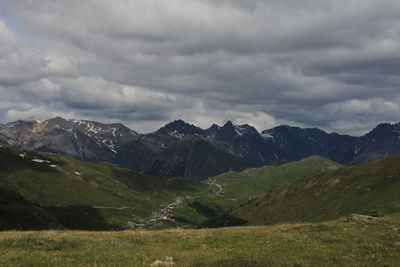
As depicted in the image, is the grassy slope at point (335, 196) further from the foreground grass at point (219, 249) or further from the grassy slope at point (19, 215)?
the grassy slope at point (19, 215)

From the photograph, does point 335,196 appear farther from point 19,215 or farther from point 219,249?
point 219,249

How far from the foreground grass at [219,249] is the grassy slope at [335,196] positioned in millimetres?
84578

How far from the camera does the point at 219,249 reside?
2594 centimetres

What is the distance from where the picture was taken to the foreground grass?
2059 centimetres

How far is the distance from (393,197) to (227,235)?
10129 centimetres

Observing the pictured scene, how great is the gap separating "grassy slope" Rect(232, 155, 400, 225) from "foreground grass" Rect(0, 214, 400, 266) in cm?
8458

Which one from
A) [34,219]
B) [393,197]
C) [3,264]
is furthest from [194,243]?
[393,197]

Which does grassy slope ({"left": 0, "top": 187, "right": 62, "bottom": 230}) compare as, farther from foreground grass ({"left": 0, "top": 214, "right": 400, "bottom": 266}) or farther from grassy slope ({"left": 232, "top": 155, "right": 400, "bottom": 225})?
grassy slope ({"left": 232, "top": 155, "right": 400, "bottom": 225})

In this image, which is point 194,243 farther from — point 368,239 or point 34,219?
point 34,219

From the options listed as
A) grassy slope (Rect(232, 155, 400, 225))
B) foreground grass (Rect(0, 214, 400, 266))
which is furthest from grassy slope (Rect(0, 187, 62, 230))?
grassy slope (Rect(232, 155, 400, 225))

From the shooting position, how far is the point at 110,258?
21.2 meters

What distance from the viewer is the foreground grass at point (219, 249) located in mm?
20594

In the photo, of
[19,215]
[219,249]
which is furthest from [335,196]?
[219,249]

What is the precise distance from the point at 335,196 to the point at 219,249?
128 metres
